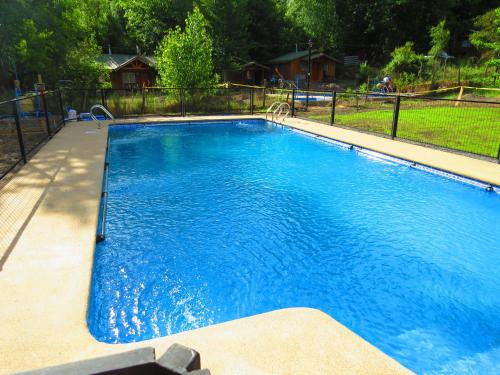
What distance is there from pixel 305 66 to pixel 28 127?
30607mm

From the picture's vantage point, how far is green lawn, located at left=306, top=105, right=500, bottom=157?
10187mm

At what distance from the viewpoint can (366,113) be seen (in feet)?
54.6

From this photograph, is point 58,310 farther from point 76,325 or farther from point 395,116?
point 395,116

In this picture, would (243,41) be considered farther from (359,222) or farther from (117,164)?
(359,222)

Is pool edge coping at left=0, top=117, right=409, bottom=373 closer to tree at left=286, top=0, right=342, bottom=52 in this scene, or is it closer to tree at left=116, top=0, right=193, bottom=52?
tree at left=116, top=0, right=193, bottom=52

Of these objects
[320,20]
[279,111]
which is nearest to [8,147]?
[279,111]

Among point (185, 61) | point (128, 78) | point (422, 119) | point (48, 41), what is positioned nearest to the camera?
point (422, 119)

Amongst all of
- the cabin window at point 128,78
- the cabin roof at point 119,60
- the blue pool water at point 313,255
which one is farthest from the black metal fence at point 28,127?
the cabin window at point 128,78

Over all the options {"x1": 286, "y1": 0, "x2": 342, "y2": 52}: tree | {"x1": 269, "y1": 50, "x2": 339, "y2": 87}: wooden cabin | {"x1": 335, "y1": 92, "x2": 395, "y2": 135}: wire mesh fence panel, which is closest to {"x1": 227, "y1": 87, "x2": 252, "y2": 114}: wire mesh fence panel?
{"x1": 335, "y1": 92, "x2": 395, "y2": 135}: wire mesh fence panel

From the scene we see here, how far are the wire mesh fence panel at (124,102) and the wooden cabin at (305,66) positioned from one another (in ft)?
77.4

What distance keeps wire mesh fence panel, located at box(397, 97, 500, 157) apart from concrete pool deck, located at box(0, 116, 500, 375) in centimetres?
785

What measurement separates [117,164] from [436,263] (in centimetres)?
727

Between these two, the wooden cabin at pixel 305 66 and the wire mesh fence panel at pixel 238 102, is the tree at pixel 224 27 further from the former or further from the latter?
the wire mesh fence panel at pixel 238 102

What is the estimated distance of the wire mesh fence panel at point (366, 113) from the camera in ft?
42.2
